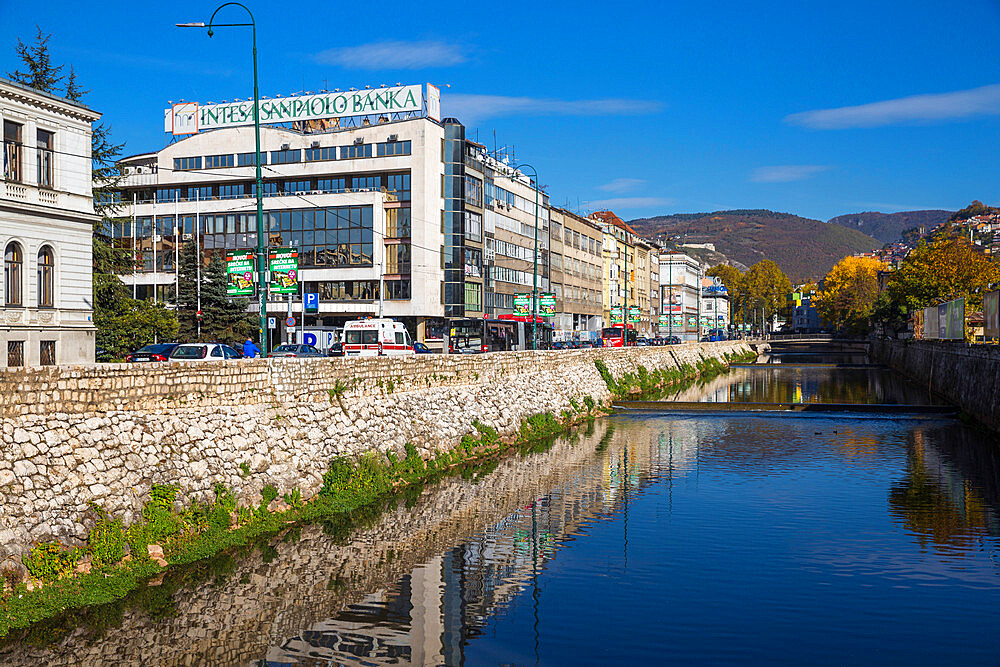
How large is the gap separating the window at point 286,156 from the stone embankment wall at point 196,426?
59309 mm

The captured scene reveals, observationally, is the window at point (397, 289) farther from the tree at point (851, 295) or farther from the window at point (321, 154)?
the tree at point (851, 295)

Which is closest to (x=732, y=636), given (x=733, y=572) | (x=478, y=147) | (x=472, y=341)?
(x=733, y=572)

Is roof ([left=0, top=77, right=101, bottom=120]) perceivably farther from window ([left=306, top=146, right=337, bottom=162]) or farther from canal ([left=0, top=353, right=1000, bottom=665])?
window ([left=306, top=146, right=337, bottom=162])

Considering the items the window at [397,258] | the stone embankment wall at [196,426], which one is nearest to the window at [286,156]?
the window at [397,258]

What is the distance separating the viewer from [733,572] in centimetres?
1953

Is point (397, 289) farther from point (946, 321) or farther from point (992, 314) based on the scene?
point (992, 314)

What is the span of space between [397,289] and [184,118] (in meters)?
31.6

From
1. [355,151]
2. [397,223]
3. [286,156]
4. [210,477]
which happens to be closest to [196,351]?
[210,477]

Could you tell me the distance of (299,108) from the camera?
93938 mm

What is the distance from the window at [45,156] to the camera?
1421 inches

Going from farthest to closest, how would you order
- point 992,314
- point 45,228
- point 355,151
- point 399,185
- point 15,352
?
1. point 355,151
2. point 399,185
3. point 992,314
4. point 45,228
5. point 15,352

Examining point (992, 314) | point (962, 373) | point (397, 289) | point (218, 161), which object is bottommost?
point (962, 373)

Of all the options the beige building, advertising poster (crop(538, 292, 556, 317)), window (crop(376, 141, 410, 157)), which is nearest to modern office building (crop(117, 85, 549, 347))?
window (crop(376, 141, 410, 157))

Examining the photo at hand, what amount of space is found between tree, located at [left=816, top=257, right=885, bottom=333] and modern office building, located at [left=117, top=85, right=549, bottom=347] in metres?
84.2
